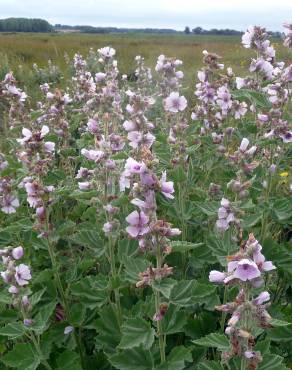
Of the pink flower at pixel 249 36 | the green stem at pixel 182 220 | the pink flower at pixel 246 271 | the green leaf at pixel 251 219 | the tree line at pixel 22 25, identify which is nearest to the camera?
the pink flower at pixel 246 271

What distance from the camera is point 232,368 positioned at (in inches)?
93.3

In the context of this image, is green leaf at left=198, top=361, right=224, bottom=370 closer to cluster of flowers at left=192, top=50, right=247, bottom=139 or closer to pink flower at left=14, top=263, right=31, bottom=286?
pink flower at left=14, top=263, right=31, bottom=286

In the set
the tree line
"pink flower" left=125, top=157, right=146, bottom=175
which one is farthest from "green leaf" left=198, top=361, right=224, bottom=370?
the tree line

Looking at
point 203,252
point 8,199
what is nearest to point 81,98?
point 8,199

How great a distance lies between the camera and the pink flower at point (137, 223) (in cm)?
197

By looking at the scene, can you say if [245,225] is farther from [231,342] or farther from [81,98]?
[81,98]

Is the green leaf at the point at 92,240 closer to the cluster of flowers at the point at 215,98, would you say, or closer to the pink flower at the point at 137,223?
the pink flower at the point at 137,223

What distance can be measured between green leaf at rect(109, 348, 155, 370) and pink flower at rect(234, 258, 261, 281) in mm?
799

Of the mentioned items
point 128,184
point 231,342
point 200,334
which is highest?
point 128,184

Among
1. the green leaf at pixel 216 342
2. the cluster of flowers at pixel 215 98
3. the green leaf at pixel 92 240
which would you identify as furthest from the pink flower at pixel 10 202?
the green leaf at pixel 216 342

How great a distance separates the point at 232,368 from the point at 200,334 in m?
0.34

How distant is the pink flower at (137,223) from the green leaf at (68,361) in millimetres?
863

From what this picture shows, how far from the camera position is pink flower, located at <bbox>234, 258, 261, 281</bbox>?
164 centimetres

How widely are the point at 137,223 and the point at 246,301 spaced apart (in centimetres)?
55
